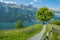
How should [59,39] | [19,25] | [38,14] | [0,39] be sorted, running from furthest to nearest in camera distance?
[38,14]
[19,25]
[0,39]
[59,39]

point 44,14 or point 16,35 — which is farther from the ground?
point 16,35

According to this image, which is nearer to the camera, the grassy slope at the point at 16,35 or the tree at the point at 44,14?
the grassy slope at the point at 16,35

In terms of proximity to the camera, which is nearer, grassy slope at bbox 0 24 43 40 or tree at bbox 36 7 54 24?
grassy slope at bbox 0 24 43 40

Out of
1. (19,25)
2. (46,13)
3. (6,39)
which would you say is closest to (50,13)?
(46,13)

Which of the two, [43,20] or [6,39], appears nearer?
[6,39]

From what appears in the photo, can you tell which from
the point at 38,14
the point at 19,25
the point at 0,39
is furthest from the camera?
the point at 38,14

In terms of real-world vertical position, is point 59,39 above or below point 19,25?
above

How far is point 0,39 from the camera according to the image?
4188 centimetres

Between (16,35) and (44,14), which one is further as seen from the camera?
(44,14)

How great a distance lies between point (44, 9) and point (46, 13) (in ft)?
10.3

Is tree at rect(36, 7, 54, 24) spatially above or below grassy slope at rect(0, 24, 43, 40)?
below

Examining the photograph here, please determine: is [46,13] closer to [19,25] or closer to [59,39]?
[19,25]

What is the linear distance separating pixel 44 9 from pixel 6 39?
109939 mm

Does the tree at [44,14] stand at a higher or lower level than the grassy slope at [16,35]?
lower
